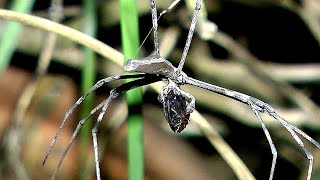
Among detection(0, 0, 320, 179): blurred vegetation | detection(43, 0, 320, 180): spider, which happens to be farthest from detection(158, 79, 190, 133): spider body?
detection(0, 0, 320, 179): blurred vegetation

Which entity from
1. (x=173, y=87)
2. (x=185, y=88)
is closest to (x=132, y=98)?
(x=173, y=87)

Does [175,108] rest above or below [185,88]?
below

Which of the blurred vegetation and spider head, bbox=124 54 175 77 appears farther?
the blurred vegetation

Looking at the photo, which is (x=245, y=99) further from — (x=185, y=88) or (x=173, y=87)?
(x=185, y=88)

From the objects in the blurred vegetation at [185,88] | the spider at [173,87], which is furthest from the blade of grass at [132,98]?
the blurred vegetation at [185,88]

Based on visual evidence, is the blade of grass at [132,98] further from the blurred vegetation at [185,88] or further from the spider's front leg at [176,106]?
the blurred vegetation at [185,88]

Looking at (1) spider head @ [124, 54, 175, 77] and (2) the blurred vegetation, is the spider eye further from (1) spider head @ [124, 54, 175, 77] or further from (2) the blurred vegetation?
(2) the blurred vegetation

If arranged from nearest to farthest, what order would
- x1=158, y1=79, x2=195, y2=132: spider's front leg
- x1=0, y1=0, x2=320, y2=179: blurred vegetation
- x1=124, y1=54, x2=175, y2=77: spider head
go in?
1. x1=124, y1=54, x2=175, y2=77: spider head
2. x1=158, y1=79, x2=195, y2=132: spider's front leg
3. x1=0, y1=0, x2=320, y2=179: blurred vegetation
